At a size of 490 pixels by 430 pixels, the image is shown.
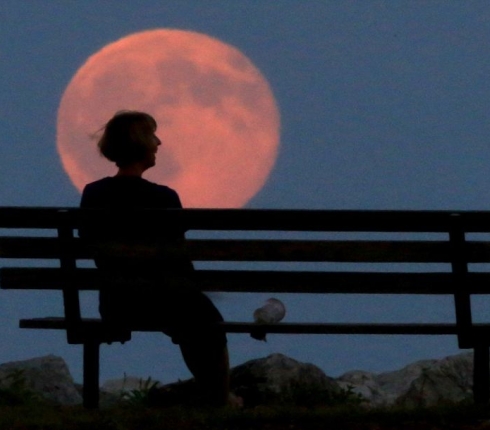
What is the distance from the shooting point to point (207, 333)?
6.22m

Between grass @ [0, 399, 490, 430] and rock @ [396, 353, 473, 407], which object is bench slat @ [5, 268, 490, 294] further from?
rock @ [396, 353, 473, 407]

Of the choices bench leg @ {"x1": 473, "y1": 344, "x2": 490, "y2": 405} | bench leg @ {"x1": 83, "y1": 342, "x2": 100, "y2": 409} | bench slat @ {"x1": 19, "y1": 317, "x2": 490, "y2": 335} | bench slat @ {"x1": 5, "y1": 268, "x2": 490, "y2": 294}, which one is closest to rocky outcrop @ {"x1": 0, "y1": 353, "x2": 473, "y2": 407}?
bench leg @ {"x1": 473, "y1": 344, "x2": 490, "y2": 405}

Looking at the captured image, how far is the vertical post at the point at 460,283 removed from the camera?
628 centimetres

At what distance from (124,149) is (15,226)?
763mm

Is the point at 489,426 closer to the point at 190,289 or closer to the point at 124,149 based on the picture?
the point at 190,289

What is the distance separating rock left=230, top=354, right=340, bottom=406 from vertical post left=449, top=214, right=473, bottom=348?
1.92 m

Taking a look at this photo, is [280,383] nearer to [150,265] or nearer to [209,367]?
[209,367]

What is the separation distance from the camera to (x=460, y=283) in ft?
20.9

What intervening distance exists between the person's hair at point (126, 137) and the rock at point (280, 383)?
249 cm

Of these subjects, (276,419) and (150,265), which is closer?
(276,419)

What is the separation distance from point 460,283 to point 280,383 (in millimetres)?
2475

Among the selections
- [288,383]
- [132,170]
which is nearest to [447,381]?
[288,383]

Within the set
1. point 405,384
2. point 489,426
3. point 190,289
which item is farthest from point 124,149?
point 405,384

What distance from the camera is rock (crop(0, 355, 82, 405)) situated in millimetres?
9664
